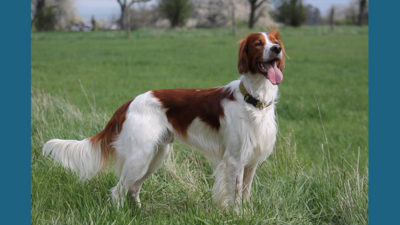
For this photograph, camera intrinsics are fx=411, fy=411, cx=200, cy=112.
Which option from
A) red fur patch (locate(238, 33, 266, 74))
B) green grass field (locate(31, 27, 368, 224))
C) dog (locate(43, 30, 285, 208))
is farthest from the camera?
green grass field (locate(31, 27, 368, 224))

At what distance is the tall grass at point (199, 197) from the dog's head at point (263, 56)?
3.24 ft

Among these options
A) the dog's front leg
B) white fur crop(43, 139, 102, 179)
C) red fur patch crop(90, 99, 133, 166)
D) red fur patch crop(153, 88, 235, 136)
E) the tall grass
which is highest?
red fur patch crop(153, 88, 235, 136)

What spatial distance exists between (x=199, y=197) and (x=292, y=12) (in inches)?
728

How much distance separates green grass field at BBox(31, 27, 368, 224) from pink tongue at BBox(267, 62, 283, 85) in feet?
3.14

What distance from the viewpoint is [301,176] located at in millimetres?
3781

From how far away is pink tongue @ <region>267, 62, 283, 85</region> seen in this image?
112 inches

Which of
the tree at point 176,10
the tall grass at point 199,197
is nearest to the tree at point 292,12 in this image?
the tree at point 176,10

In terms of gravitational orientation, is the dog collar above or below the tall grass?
above

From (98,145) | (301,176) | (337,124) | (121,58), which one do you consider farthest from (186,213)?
(121,58)

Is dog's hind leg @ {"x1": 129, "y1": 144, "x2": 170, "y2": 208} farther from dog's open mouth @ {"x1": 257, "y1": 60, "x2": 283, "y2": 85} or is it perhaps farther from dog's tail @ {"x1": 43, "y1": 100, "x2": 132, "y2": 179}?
dog's open mouth @ {"x1": 257, "y1": 60, "x2": 283, "y2": 85}

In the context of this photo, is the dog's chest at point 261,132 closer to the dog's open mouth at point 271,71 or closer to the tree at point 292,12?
the dog's open mouth at point 271,71

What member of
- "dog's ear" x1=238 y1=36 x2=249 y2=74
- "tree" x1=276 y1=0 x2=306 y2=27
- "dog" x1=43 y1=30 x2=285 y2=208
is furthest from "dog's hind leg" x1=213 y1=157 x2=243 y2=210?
"tree" x1=276 y1=0 x2=306 y2=27

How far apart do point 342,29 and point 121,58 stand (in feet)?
39.1

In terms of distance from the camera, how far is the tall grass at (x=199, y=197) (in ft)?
10.1
